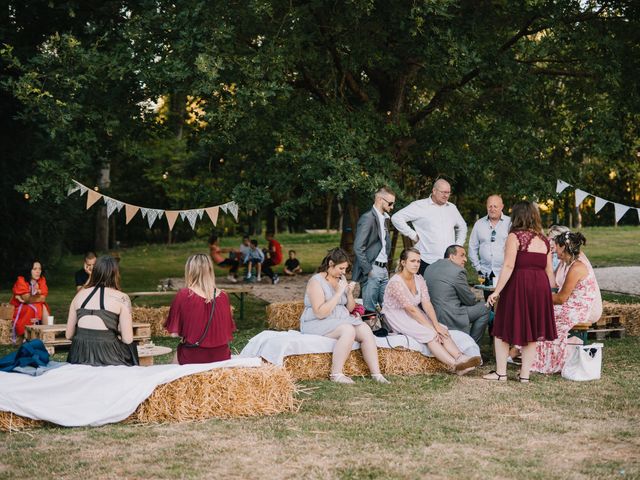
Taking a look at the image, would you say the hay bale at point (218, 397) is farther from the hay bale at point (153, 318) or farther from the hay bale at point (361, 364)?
the hay bale at point (153, 318)

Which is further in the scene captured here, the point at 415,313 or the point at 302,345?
the point at 415,313

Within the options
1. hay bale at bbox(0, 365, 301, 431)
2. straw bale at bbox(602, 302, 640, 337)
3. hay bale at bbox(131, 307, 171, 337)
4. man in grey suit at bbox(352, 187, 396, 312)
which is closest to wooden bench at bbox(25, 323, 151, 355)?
hay bale at bbox(131, 307, 171, 337)

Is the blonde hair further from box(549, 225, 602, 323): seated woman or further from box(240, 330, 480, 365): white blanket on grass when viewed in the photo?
box(549, 225, 602, 323): seated woman

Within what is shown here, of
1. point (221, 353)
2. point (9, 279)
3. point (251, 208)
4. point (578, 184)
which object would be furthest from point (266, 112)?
point (9, 279)

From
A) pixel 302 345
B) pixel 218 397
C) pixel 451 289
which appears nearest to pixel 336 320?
pixel 302 345

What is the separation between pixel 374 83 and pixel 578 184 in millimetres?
4958

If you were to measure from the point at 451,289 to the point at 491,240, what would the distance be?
3.96 feet

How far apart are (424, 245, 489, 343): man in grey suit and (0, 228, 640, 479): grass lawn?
1.15 metres

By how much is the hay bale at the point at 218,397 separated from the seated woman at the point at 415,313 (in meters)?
2.32

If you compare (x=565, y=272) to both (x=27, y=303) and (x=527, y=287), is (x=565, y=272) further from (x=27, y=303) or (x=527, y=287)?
(x=27, y=303)

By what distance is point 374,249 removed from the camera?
10.4 m

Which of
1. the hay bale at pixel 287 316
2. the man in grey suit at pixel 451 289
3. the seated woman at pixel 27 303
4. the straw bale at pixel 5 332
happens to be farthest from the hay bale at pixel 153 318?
the man in grey suit at pixel 451 289

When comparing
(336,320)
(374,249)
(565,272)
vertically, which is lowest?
(336,320)

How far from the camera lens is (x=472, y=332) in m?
9.98
